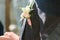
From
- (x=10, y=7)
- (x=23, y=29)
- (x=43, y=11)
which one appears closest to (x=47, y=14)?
(x=43, y=11)

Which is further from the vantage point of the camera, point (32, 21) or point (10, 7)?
point (10, 7)

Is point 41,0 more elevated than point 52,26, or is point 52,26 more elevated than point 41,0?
point 41,0

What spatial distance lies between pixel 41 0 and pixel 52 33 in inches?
5.8

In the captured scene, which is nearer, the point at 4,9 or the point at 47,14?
the point at 47,14

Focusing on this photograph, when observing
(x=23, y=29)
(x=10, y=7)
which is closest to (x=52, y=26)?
(x=23, y=29)

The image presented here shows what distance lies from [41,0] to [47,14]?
0.07 metres

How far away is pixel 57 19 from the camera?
76 cm

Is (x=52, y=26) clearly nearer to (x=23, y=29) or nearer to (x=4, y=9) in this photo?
(x=23, y=29)

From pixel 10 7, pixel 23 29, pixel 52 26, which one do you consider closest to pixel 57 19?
pixel 52 26

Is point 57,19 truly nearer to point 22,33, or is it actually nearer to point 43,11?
point 43,11

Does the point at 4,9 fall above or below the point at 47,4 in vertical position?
below

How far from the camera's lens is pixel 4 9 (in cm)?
247

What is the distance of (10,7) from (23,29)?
160cm

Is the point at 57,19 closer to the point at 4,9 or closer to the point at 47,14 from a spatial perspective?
the point at 47,14
